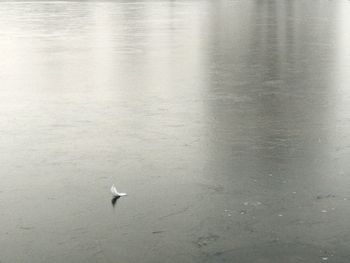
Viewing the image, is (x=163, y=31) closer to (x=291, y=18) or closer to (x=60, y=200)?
(x=291, y=18)

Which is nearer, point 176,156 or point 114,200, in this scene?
point 114,200

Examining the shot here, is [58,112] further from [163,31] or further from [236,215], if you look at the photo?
[163,31]

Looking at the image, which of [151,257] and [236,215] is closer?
[151,257]

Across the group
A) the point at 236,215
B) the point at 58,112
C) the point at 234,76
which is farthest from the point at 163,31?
the point at 236,215

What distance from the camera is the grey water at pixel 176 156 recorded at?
497 centimetres

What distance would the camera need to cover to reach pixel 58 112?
9531 millimetres

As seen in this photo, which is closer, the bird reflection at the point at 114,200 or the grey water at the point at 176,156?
the grey water at the point at 176,156

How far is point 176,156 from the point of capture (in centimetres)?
717

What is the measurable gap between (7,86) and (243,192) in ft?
22.7

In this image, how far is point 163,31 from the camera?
68.7ft

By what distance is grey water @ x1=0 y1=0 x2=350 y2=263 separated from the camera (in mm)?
4973

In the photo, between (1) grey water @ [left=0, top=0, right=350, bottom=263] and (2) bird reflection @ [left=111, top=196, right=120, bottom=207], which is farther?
(2) bird reflection @ [left=111, top=196, right=120, bottom=207]

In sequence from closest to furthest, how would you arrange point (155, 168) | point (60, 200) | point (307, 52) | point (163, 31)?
point (60, 200), point (155, 168), point (307, 52), point (163, 31)

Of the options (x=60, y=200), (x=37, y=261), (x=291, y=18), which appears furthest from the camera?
(x=291, y=18)
